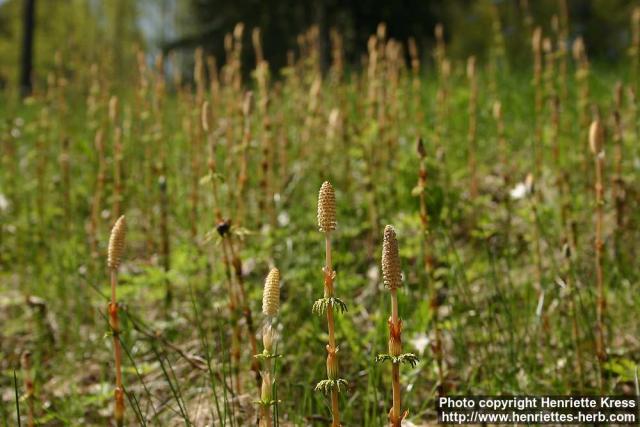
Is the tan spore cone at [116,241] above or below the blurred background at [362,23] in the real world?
below

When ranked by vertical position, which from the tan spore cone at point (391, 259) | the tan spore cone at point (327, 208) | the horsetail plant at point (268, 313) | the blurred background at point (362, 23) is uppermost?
the blurred background at point (362, 23)

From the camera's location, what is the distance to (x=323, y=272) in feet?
3.75

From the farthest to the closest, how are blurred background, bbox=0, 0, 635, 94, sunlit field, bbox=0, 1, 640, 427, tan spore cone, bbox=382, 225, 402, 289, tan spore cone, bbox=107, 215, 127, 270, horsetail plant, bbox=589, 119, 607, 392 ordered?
blurred background, bbox=0, 0, 635, 94, sunlit field, bbox=0, 1, 640, 427, horsetail plant, bbox=589, 119, 607, 392, tan spore cone, bbox=107, 215, 127, 270, tan spore cone, bbox=382, 225, 402, 289

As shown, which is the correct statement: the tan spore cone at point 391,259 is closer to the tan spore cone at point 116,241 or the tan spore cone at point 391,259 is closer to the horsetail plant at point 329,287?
the horsetail plant at point 329,287

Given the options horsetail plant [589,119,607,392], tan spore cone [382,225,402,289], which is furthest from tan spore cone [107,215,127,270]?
horsetail plant [589,119,607,392]

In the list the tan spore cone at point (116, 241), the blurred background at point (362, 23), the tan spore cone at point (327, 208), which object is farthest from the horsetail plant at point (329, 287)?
the blurred background at point (362, 23)

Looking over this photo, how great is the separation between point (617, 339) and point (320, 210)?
5.18 ft

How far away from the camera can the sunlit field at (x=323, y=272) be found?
1593 mm

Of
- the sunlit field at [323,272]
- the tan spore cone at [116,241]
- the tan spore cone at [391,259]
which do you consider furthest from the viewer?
the sunlit field at [323,272]

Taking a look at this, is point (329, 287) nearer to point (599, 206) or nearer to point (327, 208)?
point (327, 208)

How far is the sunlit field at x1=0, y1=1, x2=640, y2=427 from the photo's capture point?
5.23ft

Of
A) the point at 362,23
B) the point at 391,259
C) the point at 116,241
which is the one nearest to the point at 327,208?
the point at 391,259

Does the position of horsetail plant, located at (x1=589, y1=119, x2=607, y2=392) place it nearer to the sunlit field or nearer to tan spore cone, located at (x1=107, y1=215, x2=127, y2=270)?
the sunlit field

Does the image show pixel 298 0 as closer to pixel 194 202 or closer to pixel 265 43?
pixel 265 43
